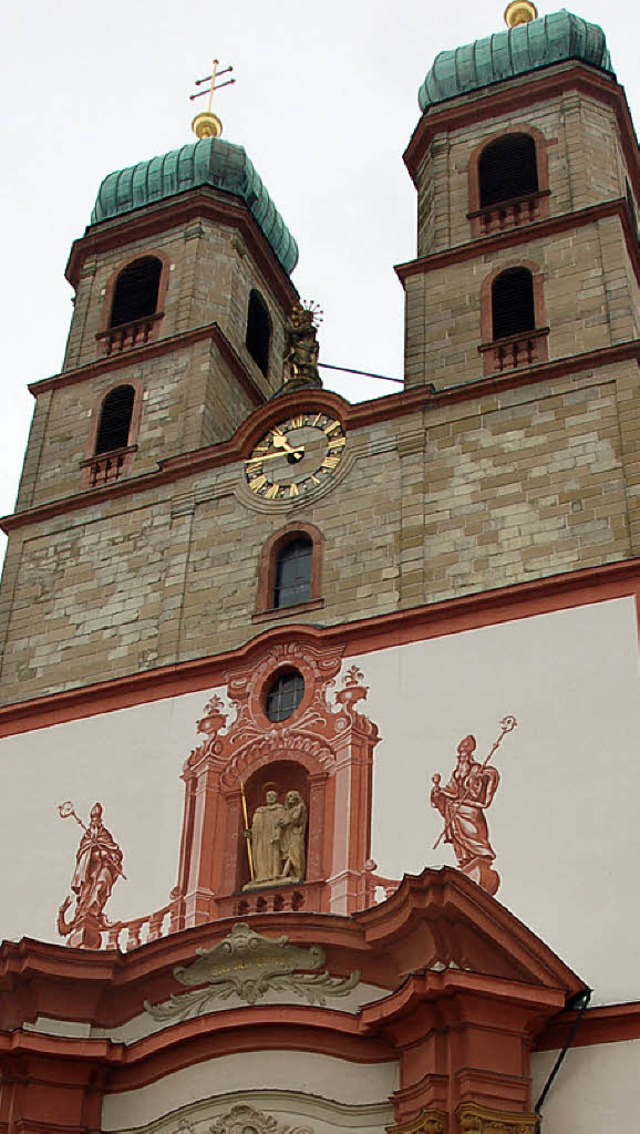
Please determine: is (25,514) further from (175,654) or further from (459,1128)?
(459,1128)

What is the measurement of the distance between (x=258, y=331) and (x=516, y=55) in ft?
18.3

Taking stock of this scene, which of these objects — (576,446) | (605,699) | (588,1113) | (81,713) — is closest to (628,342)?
(576,446)

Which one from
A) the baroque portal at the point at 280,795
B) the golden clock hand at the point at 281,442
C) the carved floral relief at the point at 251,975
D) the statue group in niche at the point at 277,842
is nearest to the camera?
the carved floral relief at the point at 251,975

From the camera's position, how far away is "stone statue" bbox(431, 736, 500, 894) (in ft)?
52.7

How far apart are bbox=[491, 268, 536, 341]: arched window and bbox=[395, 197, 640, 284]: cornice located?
0.51 meters

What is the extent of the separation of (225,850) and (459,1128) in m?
4.37

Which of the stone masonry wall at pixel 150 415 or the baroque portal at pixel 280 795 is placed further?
the stone masonry wall at pixel 150 415

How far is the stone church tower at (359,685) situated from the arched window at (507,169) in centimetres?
4

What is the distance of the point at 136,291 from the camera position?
2559 centimetres

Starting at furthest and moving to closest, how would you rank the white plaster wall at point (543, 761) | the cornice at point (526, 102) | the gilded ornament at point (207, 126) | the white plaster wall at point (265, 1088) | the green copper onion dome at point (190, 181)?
the gilded ornament at point (207, 126) < the green copper onion dome at point (190, 181) < the cornice at point (526, 102) < the white plaster wall at point (543, 761) < the white plaster wall at point (265, 1088)

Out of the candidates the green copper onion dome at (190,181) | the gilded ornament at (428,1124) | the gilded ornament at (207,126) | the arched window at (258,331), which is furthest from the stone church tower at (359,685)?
the gilded ornament at (207,126)

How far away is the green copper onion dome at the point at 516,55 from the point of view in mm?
24672

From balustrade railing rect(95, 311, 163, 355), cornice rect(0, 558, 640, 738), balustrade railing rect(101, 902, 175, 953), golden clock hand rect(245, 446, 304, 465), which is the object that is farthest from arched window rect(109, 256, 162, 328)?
balustrade railing rect(101, 902, 175, 953)

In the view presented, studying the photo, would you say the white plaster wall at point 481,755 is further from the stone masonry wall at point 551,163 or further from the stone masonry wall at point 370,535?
the stone masonry wall at point 551,163
